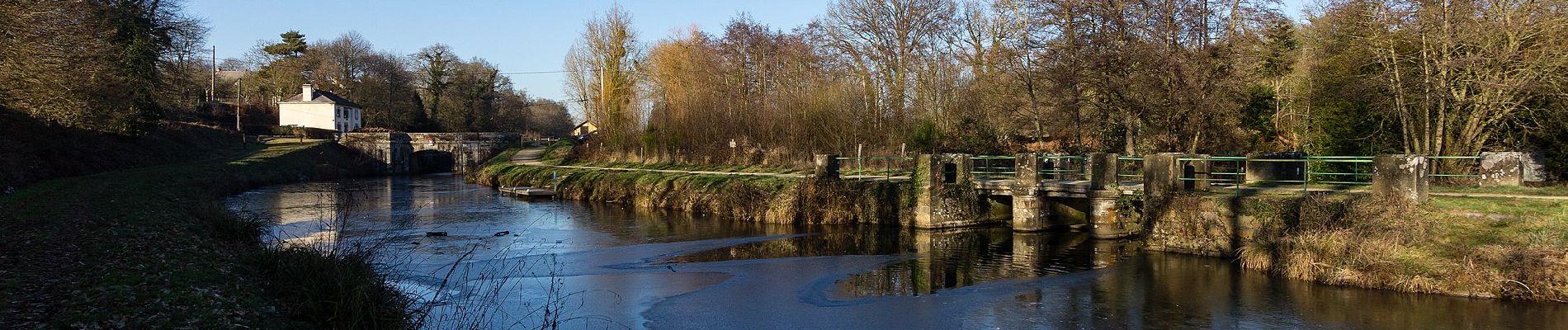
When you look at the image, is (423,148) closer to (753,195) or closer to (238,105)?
(238,105)

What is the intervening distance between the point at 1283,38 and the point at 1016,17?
958cm

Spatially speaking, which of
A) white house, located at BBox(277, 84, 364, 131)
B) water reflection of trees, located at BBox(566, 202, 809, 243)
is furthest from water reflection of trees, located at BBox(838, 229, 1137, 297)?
white house, located at BBox(277, 84, 364, 131)

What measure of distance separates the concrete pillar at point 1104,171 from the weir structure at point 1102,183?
2 cm

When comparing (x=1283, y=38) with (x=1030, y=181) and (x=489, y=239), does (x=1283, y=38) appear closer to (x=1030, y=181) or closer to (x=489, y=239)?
(x=1030, y=181)

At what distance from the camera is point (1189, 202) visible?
641 inches

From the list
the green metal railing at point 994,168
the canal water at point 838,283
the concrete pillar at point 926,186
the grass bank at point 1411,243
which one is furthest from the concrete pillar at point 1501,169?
the green metal railing at point 994,168

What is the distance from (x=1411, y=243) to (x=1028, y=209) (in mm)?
7729

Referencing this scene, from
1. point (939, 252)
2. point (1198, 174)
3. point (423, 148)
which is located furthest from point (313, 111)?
point (1198, 174)

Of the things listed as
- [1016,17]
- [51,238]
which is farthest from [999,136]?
[51,238]

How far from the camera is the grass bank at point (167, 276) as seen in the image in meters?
7.00

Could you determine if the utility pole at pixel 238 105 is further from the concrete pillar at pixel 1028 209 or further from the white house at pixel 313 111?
the concrete pillar at pixel 1028 209

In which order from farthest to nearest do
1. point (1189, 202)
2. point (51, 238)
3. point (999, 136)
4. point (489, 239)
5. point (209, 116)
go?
point (209, 116), point (999, 136), point (489, 239), point (1189, 202), point (51, 238)

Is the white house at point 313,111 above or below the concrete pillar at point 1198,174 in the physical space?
above

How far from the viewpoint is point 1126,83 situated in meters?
23.2
